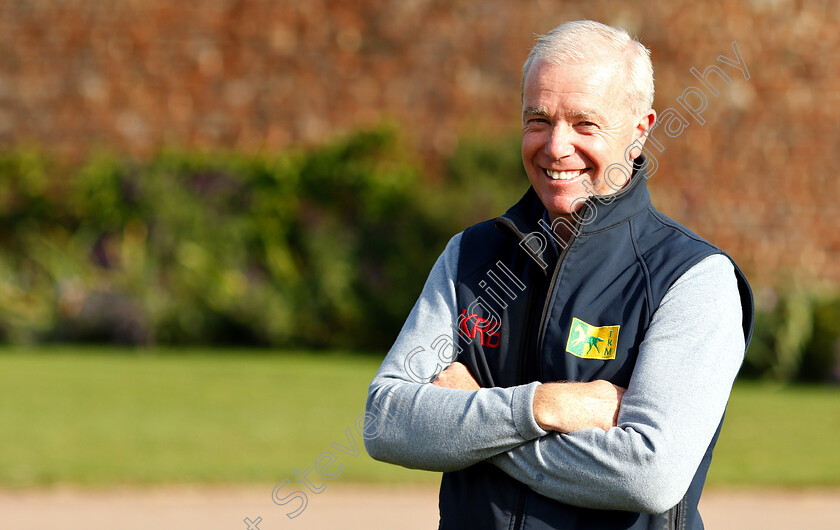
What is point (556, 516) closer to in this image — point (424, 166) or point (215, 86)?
point (424, 166)

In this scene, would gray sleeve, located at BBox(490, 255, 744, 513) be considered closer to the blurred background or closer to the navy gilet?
the navy gilet

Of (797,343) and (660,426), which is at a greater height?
(797,343)

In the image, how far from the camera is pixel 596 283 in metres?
2.16

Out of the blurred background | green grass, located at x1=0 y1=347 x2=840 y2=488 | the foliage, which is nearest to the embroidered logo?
green grass, located at x1=0 y1=347 x2=840 y2=488

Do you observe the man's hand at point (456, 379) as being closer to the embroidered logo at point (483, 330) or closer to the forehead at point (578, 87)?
the embroidered logo at point (483, 330)

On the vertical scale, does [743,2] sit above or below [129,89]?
above

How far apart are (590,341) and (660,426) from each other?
0.24 metres

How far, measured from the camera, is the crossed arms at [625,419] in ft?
6.59

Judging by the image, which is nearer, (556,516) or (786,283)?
(556,516)

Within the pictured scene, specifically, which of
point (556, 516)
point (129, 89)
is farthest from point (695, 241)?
point (129, 89)

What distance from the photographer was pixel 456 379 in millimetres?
2250

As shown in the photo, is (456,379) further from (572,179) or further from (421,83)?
(421,83)

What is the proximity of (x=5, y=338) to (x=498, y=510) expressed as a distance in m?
12.7

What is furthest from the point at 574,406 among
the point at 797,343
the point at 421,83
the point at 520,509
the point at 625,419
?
the point at 421,83
